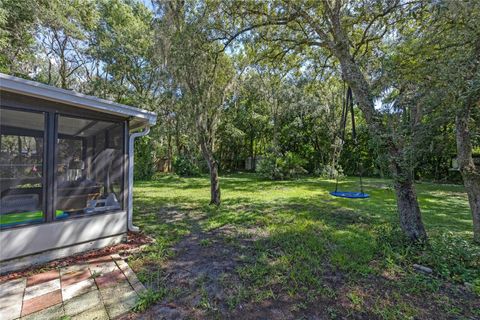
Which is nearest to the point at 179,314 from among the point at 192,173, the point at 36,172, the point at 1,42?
the point at 36,172

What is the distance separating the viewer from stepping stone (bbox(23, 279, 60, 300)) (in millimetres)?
2041

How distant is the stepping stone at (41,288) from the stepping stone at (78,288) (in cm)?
12

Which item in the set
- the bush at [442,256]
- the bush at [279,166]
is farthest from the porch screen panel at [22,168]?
the bush at [279,166]

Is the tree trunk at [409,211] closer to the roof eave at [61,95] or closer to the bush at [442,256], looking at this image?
the bush at [442,256]

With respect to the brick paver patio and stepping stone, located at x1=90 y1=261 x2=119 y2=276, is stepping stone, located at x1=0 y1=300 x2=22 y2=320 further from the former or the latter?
stepping stone, located at x1=90 y1=261 x2=119 y2=276

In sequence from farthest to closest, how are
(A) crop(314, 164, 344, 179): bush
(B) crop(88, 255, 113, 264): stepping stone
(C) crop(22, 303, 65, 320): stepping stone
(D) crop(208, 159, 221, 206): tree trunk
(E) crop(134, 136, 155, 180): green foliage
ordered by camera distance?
(A) crop(314, 164, 344, 179): bush, (E) crop(134, 136, 155, 180): green foliage, (D) crop(208, 159, 221, 206): tree trunk, (B) crop(88, 255, 113, 264): stepping stone, (C) crop(22, 303, 65, 320): stepping stone

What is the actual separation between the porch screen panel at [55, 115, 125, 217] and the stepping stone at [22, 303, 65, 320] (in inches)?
48.4

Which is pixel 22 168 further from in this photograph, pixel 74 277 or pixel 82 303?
pixel 82 303

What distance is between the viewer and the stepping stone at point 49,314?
175 cm

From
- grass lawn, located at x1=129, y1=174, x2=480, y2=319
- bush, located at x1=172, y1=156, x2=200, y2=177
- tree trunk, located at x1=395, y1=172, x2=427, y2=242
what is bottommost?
grass lawn, located at x1=129, y1=174, x2=480, y2=319

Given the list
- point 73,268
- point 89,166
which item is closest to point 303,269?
point 73,268

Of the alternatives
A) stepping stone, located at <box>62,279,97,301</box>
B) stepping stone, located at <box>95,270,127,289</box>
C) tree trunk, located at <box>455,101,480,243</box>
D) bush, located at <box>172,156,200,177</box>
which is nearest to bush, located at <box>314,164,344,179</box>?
bush, located at <box>172,156,200,177</box>

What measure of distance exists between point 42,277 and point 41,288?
0.24 meters

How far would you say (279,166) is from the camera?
11047 millimetres
